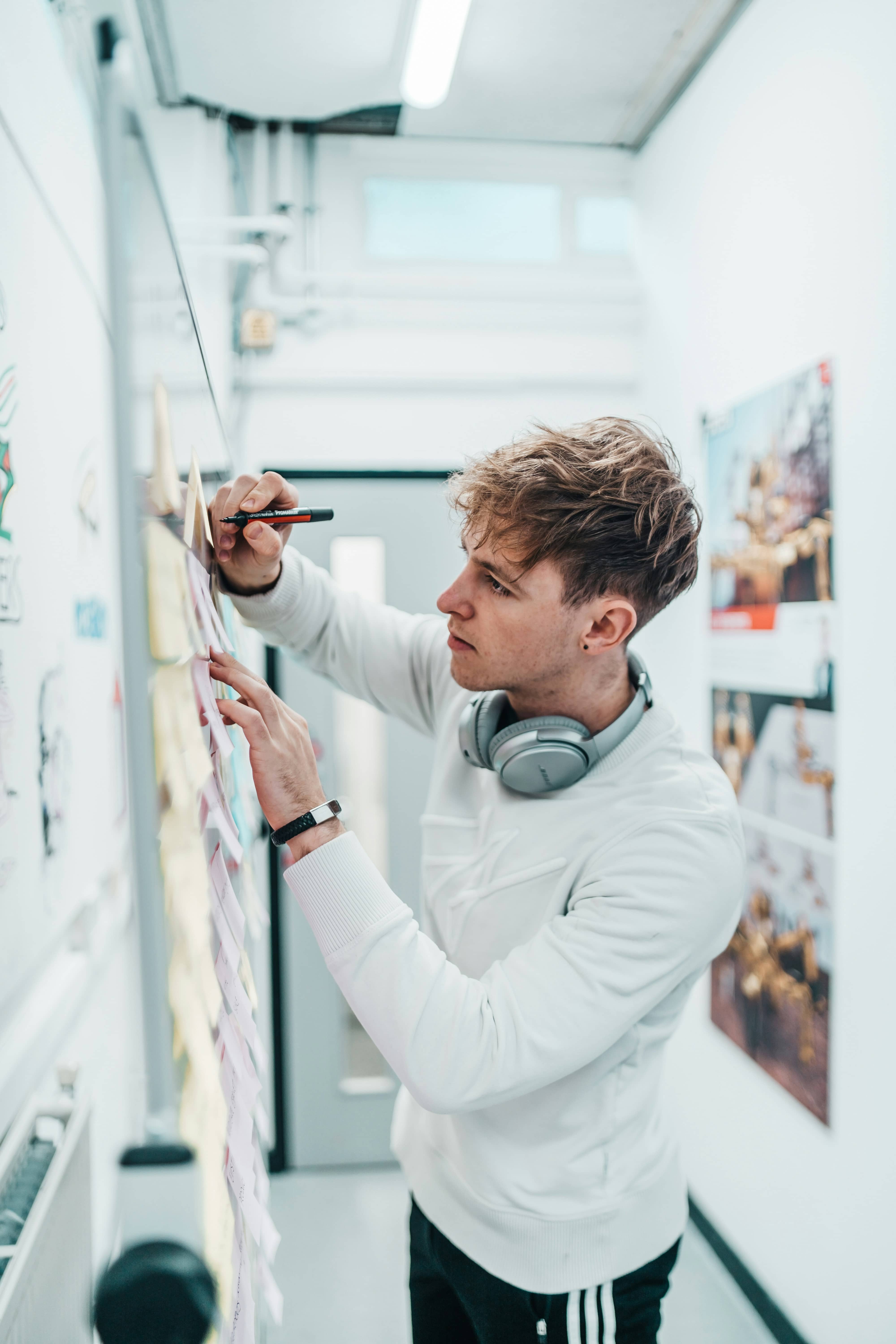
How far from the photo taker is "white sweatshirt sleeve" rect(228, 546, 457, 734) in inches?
43.4

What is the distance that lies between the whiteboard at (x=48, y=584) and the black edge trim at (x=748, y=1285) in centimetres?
150

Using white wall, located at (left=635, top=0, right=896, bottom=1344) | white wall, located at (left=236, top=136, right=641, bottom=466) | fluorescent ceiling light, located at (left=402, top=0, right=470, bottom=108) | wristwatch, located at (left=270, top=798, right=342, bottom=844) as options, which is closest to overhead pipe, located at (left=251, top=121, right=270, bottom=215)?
white wall, located at (left=236, top=136, right=641, bottom=466)

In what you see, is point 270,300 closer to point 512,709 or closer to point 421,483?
point 421,483

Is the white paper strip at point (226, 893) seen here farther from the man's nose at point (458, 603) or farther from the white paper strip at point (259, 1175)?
the man's nose at point (458, 603)

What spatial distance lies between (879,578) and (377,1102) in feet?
7.16

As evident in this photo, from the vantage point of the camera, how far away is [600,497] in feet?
3.05

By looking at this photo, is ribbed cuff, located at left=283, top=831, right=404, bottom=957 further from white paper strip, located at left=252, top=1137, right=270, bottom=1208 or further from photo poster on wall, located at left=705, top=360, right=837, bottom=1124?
photo poster on wall, located at left=705, top=360, right=837, bottom=1124

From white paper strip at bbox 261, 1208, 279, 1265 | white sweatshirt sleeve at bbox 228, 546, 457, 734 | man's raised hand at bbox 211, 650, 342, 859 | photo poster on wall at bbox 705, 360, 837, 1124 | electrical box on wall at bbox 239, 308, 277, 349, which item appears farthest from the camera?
electrical box on wall at bbox 239, 308, 277, 349

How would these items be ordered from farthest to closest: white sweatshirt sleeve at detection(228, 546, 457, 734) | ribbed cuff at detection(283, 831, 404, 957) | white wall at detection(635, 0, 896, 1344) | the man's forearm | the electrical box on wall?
the electrical box on wall → white wall at detection(635, 0, 896, 1344) → white sweatshirt sleeve at detection(228, 546, 457, 734) → the man's forearm → ribbed cuff at detection(283, 831, 404, 957)

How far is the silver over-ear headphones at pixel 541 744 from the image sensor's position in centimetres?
96

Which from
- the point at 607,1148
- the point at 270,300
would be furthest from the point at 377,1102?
the point at 270,300

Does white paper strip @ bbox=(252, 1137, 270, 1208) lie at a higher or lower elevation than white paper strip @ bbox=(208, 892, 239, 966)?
lower

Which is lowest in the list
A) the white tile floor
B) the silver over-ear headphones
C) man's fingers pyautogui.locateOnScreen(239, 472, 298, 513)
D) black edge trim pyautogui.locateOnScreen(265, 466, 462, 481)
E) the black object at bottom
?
the white tile floor

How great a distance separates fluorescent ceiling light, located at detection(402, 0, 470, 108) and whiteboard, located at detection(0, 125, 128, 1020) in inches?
47.6
